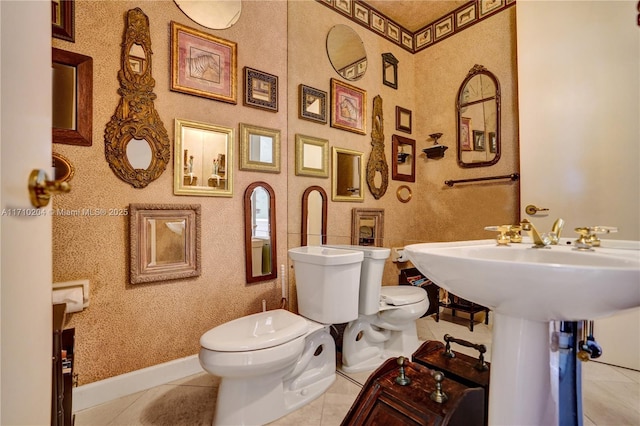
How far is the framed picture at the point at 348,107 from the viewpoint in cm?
196

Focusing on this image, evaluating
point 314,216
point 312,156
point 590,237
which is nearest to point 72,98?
point 312,156

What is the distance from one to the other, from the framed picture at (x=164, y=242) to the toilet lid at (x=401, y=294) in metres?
1.11

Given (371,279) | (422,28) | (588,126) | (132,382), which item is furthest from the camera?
(422,28)

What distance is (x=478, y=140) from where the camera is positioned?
1.60m

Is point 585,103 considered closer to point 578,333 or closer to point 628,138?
point 628,138

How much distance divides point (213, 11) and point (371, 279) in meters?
1.86

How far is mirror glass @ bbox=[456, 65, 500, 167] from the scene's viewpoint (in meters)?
1.57

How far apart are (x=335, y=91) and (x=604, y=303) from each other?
6.11 feet

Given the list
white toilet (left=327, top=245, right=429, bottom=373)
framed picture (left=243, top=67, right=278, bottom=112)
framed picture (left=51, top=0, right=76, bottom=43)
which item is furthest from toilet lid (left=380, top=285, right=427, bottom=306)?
framed picture (left=51, top=0, right=76, bottom=43)

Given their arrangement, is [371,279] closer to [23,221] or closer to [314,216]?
[314,216]

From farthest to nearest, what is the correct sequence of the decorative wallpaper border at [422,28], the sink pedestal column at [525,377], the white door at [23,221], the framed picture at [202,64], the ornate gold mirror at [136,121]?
the decorative wallpaper border at [422,28]
the framed picture at [202,64]
the ornate gold mirror at [136,121]
the sink pedestal column at [525,377]
the white door at [23,221]

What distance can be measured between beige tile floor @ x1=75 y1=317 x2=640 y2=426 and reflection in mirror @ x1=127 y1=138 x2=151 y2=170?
117 centimetres

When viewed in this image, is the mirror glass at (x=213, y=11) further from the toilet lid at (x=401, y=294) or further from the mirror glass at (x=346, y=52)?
the toilet lid at (x=401, y=294)

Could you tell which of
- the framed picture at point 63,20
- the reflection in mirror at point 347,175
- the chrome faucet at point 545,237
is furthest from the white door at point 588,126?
the framed picture at point 63,20
